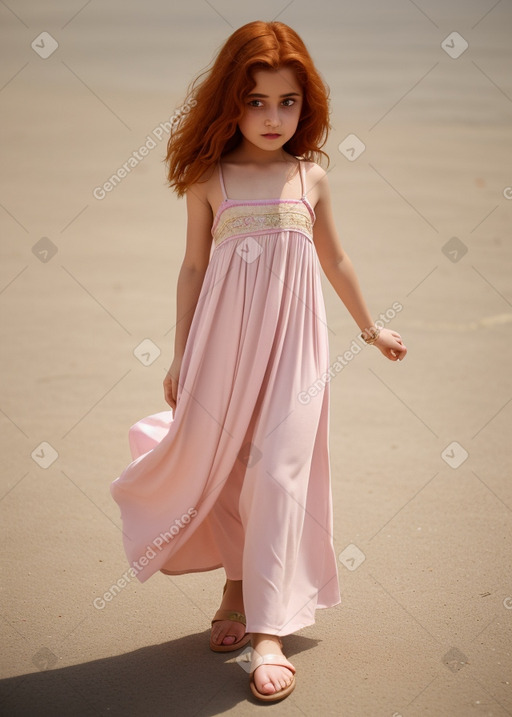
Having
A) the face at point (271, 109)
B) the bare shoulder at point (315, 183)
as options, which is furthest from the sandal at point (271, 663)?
the face at point (271, 109)

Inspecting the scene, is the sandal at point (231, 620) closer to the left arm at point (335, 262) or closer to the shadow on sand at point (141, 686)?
the shadow on sand at point (141, 686)

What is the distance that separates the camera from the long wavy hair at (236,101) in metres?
2.61

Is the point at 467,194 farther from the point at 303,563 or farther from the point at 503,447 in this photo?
the point at 303,563

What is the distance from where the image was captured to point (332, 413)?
185 inches

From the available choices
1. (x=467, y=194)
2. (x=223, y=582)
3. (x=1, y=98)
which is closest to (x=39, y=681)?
(x=223, y=582)

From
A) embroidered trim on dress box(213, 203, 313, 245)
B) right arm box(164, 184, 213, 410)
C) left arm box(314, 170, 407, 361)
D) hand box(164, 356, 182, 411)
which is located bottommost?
hand box(164, 356, 182, 411)

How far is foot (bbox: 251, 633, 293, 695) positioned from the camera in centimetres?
256

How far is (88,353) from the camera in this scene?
5348 mm

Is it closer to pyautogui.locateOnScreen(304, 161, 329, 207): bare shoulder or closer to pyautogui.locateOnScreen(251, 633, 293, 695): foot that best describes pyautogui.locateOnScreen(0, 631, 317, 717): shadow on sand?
pyautogui.locateOnScreen(251, 633, 293, 695): foot

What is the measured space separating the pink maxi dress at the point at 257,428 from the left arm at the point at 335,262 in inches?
3.9

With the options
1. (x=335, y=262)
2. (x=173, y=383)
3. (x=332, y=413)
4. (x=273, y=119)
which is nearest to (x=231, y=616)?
(x=173, y=383)

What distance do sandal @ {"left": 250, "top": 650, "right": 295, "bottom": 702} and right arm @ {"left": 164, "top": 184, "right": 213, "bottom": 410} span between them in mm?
780

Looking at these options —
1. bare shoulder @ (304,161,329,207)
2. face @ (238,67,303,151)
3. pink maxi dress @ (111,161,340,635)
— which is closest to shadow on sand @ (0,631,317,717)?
pink maxi dress @ (111,161,340,635)

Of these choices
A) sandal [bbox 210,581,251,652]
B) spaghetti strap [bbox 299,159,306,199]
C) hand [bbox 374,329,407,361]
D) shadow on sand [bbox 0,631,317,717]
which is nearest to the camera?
shadow on sand [bbox 0,631,317,717]
